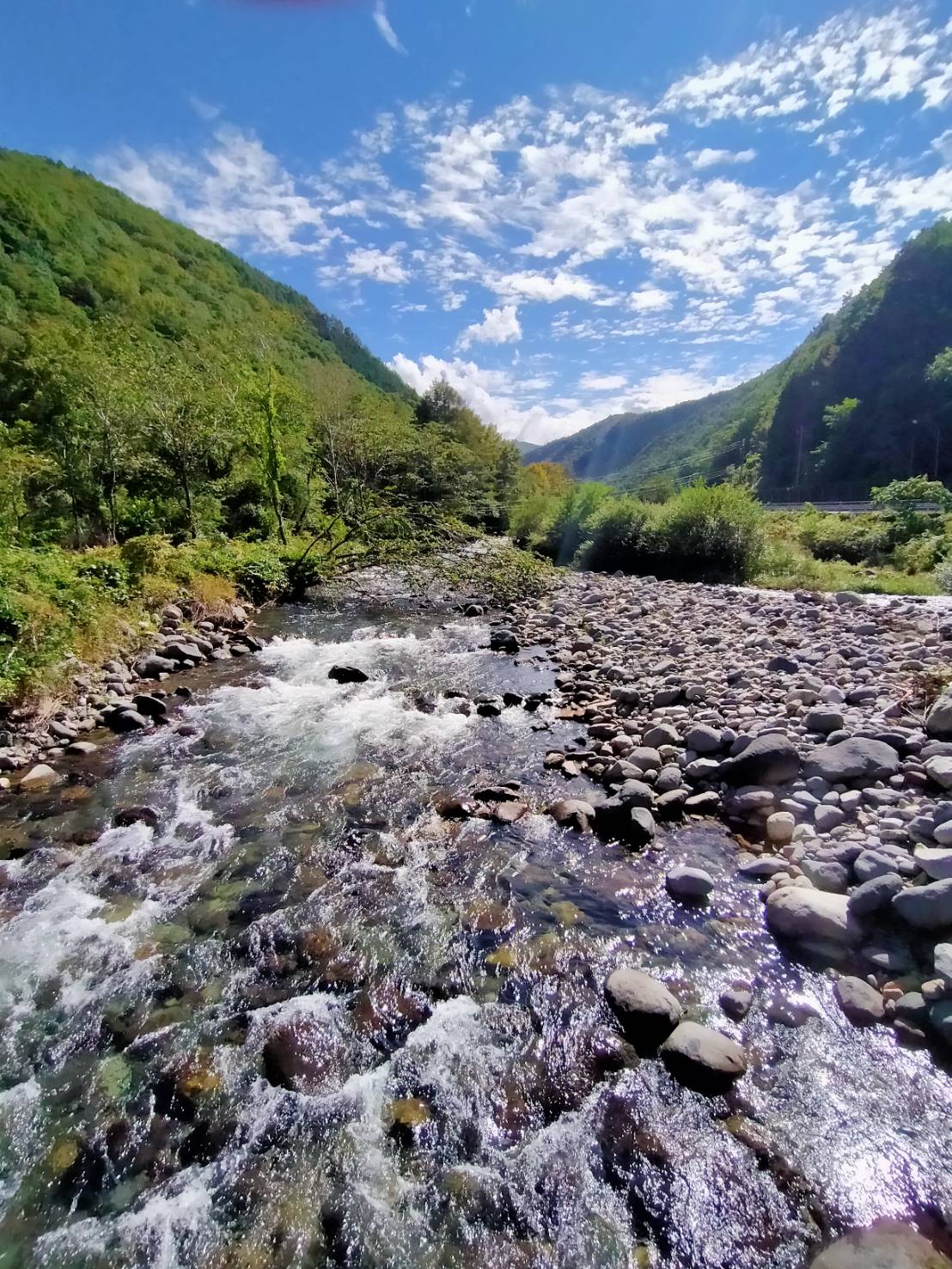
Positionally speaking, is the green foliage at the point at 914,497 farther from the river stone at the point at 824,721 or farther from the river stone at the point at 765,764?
the river stone at the point at 765,764

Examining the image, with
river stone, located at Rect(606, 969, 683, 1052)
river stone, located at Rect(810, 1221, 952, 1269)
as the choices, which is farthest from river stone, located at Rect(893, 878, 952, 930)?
river stone, located at Rect(810, 1221, 952, 1269)

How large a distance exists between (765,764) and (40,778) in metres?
8.93

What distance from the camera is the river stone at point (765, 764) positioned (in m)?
6.33

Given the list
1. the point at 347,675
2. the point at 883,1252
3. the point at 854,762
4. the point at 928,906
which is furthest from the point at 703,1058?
the point at 347,675

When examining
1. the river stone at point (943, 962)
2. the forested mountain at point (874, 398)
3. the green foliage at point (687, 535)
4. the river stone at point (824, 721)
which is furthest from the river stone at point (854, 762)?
the forested mountain at point (874, 398)

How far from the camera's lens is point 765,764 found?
6398 mm

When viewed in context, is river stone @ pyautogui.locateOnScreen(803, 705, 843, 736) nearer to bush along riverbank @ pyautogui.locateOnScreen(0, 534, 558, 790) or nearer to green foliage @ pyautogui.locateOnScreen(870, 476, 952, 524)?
bush along riverbank @ pyautogui.locateOnScreen(0, 534, 558, 790)

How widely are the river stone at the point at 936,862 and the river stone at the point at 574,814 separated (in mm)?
2931

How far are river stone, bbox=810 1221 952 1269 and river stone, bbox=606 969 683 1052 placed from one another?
126cm

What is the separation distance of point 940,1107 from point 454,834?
4239 mm

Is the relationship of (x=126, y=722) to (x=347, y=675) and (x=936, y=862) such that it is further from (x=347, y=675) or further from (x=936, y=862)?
(x=936, y=862)

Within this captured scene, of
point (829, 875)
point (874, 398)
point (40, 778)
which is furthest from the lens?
point (874, 398)

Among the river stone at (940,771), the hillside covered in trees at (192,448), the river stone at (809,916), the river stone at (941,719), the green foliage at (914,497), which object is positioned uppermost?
the hillside covered in trees at (192,448)

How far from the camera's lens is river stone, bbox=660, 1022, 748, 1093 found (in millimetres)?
3496
